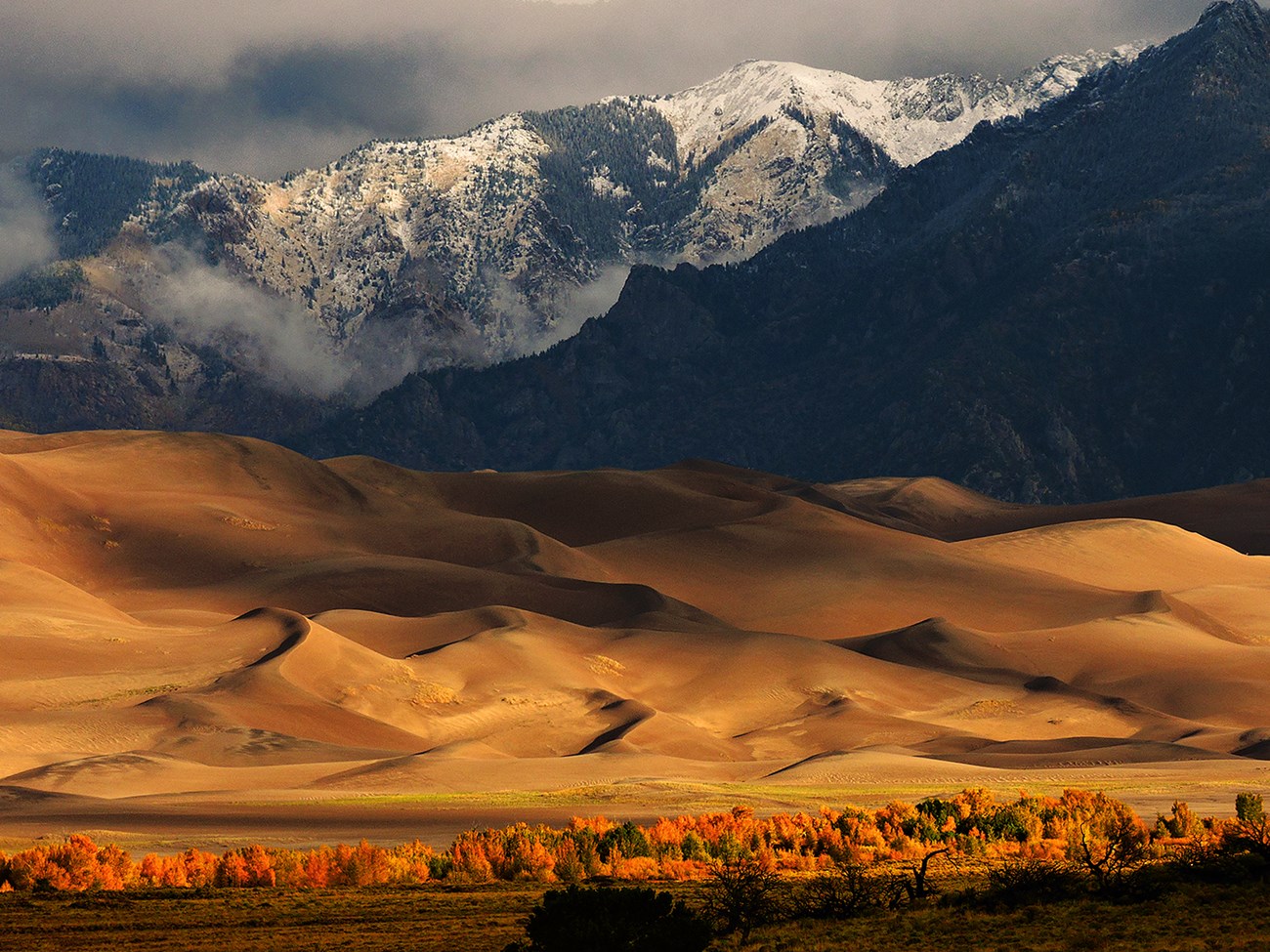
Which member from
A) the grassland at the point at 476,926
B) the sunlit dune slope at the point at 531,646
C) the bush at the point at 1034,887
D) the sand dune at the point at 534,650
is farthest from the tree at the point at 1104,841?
the sunlit dune slope at the point at 531,646

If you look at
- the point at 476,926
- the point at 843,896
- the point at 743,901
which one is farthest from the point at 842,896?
the point at 476,926

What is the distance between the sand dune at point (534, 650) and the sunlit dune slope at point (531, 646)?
1.16 ft

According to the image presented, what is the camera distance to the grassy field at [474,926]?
26172 millimetres

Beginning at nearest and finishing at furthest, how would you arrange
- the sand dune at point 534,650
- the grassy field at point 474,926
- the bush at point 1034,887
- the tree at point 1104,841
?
the grassy field at point 474,926
the bush at point 1034,887
the tree at point 1104,841
the sand dune at point 534,650

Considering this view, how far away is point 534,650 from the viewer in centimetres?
11669

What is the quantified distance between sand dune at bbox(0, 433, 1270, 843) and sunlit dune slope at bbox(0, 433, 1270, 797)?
1.16 feet

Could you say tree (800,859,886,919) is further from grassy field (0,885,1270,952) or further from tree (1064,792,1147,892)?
tree (1064,792,1147,892)

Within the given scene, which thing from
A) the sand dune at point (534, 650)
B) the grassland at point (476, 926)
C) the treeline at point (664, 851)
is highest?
the sand dune at point (534, 650)

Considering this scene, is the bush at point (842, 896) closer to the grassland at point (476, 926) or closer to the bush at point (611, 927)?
the grassland at point (476, 926)

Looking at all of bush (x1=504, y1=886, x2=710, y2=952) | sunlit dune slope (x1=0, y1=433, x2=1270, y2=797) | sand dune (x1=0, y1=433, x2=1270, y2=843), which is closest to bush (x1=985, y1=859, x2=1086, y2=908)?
bush (x1=504, y1=886, x2=710, y2=952)

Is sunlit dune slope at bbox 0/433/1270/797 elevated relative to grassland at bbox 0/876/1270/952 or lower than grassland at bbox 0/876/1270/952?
elevated

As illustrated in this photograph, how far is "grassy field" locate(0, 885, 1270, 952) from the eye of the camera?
26172mm

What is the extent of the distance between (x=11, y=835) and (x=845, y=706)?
67780 mm

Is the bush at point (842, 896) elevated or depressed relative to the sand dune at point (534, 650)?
depressed
